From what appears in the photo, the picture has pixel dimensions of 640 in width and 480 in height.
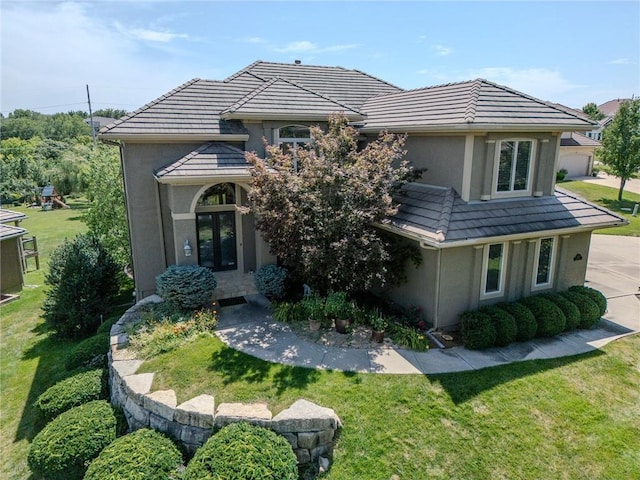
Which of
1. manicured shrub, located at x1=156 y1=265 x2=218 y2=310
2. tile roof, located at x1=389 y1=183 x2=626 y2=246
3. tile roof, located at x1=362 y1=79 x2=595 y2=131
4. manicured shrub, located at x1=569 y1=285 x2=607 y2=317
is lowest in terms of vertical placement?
manicured shrub, located at x1=569 y1=285 x2=607 y2=317

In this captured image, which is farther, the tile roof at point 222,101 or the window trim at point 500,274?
the tile roof at point 222,101

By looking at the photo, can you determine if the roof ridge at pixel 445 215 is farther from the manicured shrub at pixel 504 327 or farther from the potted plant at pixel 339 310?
the potted plant at pixel 339 310

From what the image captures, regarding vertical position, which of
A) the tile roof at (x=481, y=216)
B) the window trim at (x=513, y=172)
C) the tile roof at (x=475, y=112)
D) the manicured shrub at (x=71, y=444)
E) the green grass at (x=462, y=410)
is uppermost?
the tile roof at (x=475, y=112)

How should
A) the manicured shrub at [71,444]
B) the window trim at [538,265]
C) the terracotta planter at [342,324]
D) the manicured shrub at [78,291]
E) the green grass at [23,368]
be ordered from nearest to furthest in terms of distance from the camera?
the manicured shrub at [71,444]
the green grass at [23,368]
the terracotta planter at [342,324]
the window trim at [538,265]
the manicured shrub at [78,291]

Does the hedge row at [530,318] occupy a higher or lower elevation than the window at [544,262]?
lower

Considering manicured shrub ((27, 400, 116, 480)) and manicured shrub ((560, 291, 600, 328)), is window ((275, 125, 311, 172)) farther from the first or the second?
manicured shrub ((560, 291, 600, 328))

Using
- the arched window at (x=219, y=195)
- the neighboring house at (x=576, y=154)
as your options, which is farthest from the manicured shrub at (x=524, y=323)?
the neighboring house at (x=576, y=154)

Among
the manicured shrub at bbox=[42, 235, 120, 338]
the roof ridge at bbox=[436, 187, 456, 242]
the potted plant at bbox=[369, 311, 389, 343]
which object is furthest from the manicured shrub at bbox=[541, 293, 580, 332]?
the manicured shrub at bbox=[42, 235, 120, 338]
